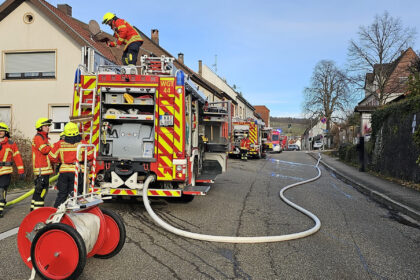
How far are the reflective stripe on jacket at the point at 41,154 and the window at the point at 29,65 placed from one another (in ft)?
40.7

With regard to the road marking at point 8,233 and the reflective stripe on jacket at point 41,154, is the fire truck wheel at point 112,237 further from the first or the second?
the reflective stripe on jacket at point 41,154

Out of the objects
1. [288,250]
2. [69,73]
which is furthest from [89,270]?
[69,73]

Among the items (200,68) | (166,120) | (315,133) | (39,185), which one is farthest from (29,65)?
(315,133)

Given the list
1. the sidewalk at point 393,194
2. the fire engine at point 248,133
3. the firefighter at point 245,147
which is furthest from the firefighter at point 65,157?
the firefighter at point 245,147

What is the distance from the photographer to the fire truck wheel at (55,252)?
3.48 m

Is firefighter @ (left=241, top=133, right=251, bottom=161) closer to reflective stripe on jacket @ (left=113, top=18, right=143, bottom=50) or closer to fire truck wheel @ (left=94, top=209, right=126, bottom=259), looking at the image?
reflective stripe on jacket @ (left=113, top=18, right=143, bottom=50)

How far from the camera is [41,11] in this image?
17250 mm

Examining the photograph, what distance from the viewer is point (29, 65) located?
57.6 ft

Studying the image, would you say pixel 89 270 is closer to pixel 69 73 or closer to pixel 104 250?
pixel 104 250

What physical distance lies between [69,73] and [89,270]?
588 inches

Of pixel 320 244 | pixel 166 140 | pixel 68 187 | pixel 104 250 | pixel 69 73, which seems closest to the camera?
pixel 104 250

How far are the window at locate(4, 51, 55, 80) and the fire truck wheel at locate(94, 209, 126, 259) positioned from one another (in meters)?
15.1

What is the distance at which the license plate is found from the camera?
670 centimetres

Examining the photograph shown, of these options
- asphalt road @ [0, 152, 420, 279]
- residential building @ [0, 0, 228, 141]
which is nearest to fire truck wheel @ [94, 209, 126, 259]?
asphalt road @ [0, 152, 420, 279]
